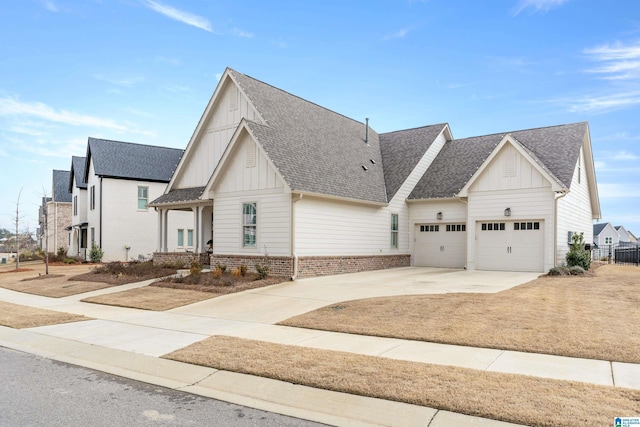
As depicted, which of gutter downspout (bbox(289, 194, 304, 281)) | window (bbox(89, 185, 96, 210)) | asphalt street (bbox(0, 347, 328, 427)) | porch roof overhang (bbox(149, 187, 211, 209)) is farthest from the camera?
window (bbox(89, 185, 96, 210))

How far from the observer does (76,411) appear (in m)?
5.89

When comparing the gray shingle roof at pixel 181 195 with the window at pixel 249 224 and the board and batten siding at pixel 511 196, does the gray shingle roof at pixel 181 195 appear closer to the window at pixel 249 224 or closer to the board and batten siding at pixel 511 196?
the window at pixel 249 224

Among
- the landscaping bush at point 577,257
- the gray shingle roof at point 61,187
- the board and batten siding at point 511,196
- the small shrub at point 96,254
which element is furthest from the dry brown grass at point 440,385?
the gray shingle roof at point 61,187

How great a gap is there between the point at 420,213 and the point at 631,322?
16.3m

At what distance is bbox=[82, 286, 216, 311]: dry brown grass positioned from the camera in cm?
1447

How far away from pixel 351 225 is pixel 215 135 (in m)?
7.84

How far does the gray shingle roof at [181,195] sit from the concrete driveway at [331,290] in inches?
310

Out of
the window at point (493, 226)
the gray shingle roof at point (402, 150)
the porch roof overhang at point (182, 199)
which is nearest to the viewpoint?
the window at point (493, 226)

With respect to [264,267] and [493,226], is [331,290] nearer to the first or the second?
[264,267]

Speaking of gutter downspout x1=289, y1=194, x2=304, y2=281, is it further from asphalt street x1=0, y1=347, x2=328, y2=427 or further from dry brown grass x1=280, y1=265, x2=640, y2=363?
asphalt street x1=0, y1=347, x2=328, y2=427

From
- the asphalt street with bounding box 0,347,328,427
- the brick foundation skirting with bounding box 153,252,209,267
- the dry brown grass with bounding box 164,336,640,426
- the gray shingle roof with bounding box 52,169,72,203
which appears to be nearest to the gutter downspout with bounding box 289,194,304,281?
the brick foundation skirting with bounding box 153,252,209,267

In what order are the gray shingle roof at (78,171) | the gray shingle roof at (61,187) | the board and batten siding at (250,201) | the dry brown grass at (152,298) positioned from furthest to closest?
the gray shingle roof at (61,187) → the gray shingle roof at (78,171) → the board and batten siding at (250,201) → the dry brown grass at (152,298)

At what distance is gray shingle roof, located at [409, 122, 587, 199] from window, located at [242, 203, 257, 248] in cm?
951

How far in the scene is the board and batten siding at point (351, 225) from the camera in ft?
63.1
